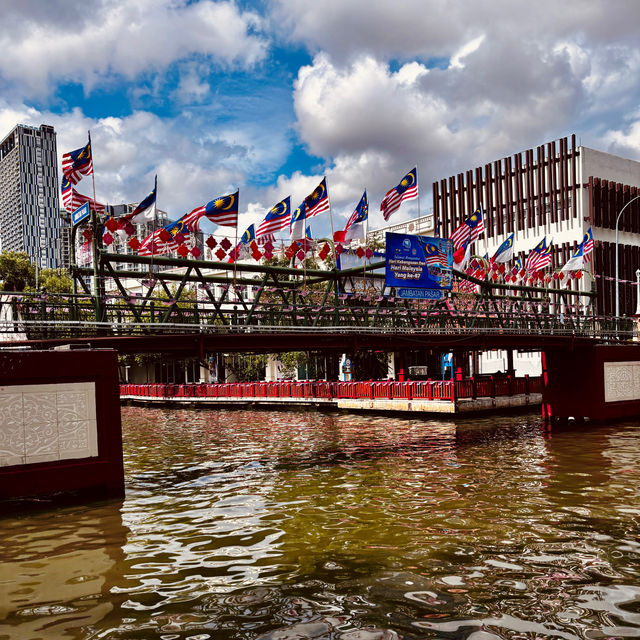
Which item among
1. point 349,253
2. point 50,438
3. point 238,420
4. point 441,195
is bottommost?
point 238,420

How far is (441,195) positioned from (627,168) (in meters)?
23.9

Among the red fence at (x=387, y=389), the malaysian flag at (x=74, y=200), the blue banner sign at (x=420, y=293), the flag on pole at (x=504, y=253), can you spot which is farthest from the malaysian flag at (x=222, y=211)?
the flag on pole at (x=504, y=253)

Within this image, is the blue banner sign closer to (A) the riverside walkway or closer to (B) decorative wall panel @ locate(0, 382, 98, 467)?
(A) the riverside walkway

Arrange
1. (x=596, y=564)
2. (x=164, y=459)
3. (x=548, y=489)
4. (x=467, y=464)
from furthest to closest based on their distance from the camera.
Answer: (x=164, y=459)
(x=467, y=464)
(x=548, y=489)
(x=596, y=564)

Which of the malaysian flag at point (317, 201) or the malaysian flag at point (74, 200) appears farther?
the malaysian flag at point (317, 201)

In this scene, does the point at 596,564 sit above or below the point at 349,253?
below

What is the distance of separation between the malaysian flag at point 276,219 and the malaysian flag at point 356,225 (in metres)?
3.77

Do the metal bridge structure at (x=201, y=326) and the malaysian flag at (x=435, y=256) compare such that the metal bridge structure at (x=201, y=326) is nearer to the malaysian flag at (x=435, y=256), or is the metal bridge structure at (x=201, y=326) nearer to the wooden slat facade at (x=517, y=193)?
the malaysian flag at (x=435, y=256)

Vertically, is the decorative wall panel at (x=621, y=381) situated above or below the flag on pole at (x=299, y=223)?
below

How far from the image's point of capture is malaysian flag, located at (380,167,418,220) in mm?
36031

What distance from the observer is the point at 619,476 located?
22.4 meters

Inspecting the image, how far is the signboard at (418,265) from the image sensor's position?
3419 cm

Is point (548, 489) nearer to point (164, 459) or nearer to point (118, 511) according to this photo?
point (118, 511)

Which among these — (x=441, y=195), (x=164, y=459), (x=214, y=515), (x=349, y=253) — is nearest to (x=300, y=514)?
(x=214, y=515)
